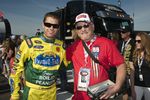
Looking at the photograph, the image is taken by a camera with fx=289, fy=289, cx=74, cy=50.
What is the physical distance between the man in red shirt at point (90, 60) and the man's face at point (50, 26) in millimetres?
270

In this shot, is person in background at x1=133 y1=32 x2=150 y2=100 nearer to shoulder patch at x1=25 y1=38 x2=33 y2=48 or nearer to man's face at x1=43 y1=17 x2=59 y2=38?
man's face at x1=43 y1=17 x2=59 y2=38

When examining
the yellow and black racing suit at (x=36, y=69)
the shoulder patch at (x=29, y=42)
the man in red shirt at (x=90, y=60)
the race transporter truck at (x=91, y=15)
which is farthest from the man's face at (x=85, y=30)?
the race transporter truck at (x=91, y=15)

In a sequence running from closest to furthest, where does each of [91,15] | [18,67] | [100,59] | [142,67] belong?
[100,59], [18,67], [142,67], [91,15]

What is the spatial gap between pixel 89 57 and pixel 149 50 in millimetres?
3090

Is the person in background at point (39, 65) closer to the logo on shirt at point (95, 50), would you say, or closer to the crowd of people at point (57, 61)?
the crowd of people at point (57, 61)

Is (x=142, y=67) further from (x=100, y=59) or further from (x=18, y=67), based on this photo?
(x=18, y=67)

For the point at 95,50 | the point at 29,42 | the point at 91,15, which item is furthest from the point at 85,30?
the point at 91,15

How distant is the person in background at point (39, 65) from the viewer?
343 cm

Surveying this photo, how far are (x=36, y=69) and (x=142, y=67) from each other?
3.36 meters

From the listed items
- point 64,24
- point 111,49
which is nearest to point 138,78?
point 111,49

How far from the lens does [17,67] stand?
3.46 m

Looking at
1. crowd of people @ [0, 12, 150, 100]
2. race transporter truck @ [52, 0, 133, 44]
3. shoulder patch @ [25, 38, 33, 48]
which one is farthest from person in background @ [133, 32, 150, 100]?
race transporter truck @ [52, 0, 133, 44]

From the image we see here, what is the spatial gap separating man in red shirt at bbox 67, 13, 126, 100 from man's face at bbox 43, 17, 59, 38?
27cm

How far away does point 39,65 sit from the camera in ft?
11.3
